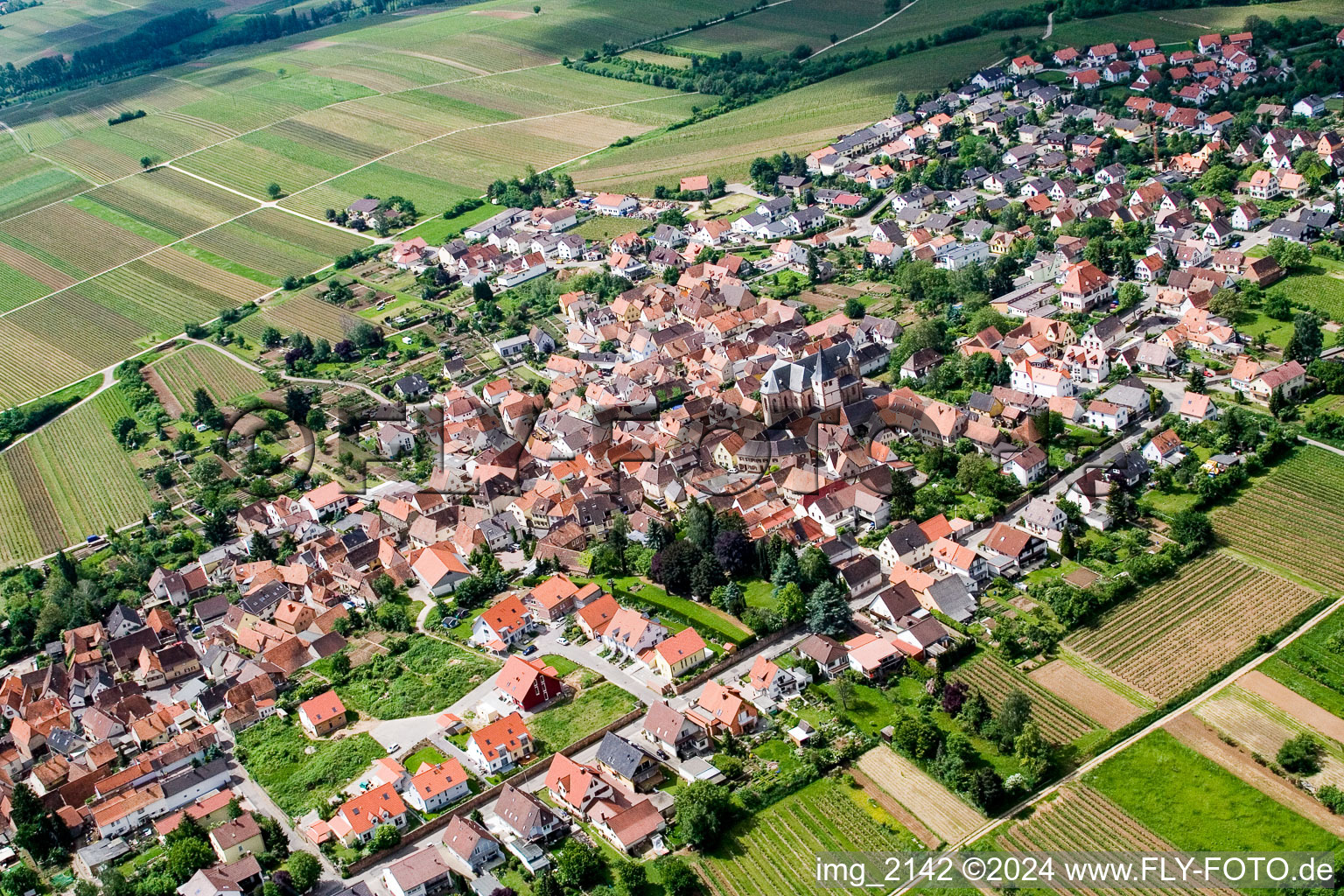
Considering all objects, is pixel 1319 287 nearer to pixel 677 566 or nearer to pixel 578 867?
pixel 677 566

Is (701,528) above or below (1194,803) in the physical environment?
above

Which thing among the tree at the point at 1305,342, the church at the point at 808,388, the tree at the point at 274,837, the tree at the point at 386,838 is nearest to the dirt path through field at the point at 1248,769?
the tree at the point at 386,838

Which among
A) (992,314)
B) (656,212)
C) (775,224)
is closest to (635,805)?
(992,314)

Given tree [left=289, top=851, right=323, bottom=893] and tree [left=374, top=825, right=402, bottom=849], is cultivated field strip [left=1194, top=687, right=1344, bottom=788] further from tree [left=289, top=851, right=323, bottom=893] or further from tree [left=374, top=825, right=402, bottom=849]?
tree [left=289, top=851, right=323, bottom=893]

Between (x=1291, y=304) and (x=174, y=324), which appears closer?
(x=1291, y=304)

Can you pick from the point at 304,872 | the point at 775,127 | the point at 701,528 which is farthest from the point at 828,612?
the point at 775,127

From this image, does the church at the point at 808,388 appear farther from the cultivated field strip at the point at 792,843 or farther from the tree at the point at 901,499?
the cultivated field strip at the point at 792,843

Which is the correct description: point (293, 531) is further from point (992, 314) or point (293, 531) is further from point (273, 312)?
point (992, 314)

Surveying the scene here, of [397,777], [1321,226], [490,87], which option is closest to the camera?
[397,777]
